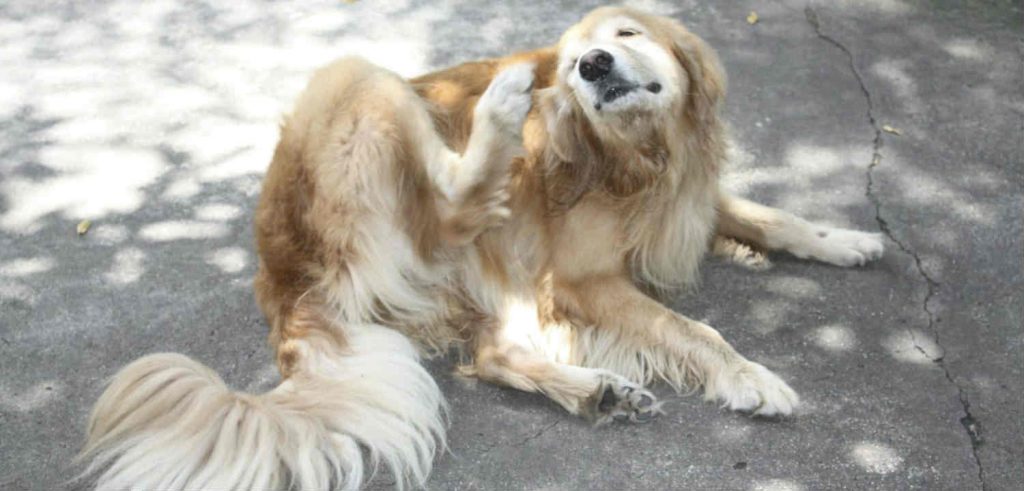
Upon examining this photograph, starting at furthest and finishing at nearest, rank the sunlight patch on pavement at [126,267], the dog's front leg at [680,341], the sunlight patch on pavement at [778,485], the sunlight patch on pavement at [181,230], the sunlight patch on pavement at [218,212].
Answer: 1. the sunlight patch on pavement at [218,212]
2. the sunlight patch on pavement at [181,230]
3. the sunlight patch on pavement at [126,267]
4. the dog's front leg at [680,341]
5. the sunlight patch on pavement at [778,485]

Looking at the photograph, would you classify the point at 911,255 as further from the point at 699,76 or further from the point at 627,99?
the point at 627,99

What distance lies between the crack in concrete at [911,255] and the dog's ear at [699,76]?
1.04 metres

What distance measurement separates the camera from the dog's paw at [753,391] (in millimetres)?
3652

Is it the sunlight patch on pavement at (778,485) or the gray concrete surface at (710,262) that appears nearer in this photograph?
the sunlight patch on pavement at (778,485)

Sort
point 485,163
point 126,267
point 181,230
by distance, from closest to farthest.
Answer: point 485,163
point 126,267
point 181,230

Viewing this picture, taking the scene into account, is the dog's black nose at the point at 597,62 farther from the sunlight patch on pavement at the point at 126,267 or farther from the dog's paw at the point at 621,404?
the sunlight patch on pavement at the point at 126,267

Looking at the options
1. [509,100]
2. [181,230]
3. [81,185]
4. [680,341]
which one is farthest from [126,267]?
[680,341]

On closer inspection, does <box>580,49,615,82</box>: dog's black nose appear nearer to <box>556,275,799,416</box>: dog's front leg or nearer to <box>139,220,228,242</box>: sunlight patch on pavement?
<box>556,275,799,416</box>: dog's front leg

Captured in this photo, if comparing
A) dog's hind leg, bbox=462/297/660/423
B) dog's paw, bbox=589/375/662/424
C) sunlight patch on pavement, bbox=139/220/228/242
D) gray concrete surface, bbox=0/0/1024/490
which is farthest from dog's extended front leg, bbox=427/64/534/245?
sunlight patch on pavement, bbox=139/220/228/242

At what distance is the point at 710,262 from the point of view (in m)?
4.50

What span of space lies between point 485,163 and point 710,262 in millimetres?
1142

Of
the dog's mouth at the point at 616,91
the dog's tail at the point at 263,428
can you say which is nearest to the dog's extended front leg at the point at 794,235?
the dog's mouth at the point at 616,91

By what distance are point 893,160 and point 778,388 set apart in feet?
5.55

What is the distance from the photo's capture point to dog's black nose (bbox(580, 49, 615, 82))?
371cm
